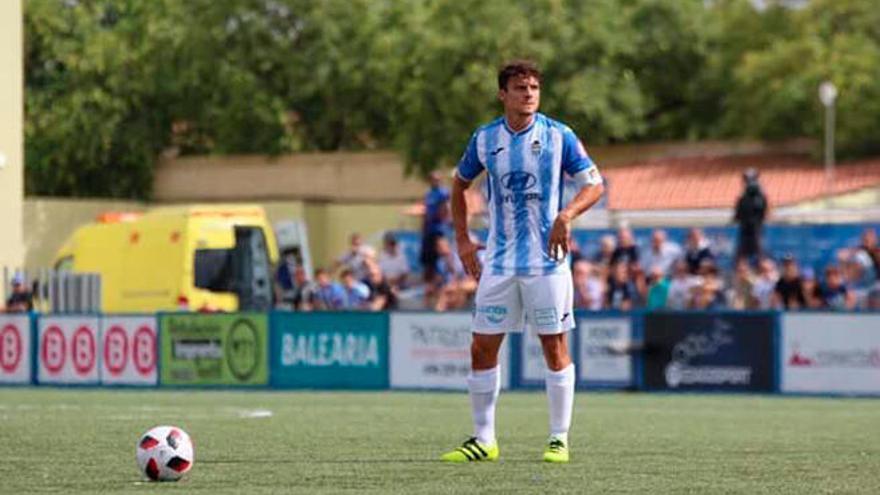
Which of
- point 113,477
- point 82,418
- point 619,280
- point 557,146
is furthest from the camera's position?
point 619,280

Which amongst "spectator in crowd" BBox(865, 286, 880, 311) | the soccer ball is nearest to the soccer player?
the soccer ball

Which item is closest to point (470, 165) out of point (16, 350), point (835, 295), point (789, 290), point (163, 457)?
point (163, 457)

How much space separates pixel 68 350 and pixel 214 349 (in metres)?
2.20

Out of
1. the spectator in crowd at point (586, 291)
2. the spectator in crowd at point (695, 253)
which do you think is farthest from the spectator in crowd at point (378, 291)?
the spectator in crowd at point (695, 253)

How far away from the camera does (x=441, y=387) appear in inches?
1028

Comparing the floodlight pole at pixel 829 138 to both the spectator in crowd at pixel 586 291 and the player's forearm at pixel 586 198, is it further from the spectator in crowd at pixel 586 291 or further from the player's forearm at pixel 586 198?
the player's forearm at pixel 586 198

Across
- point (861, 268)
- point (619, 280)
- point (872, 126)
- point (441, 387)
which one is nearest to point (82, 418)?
point (441, 387)

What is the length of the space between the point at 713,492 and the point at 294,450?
3.84 metres

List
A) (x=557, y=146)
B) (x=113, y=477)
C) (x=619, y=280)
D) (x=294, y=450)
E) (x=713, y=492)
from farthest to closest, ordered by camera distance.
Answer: (x=619, y=280)
(x=294, y=450)
(x=557, y=146)
(x=113, y=477)
(x=713, y=492)

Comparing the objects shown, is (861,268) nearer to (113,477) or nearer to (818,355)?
(818,355)

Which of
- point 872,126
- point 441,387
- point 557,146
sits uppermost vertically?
point 872,126

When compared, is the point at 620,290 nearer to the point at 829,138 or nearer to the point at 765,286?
the point at 765,286

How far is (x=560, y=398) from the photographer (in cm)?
1306

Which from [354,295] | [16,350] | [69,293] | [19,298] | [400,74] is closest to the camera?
[16,350]
